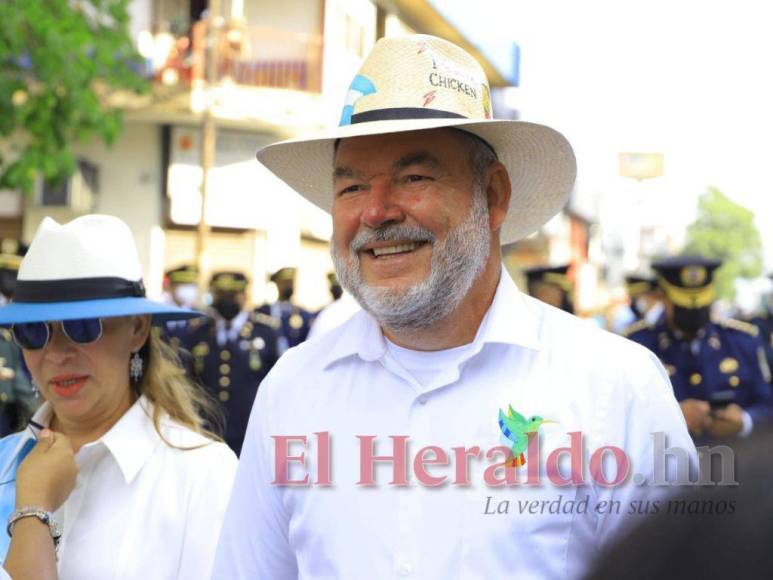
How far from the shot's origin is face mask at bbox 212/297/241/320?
12.2m

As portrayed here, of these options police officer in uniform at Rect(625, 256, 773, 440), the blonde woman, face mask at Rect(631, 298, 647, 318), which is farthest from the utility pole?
the blonde woman

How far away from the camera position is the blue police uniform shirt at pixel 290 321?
12.8 m

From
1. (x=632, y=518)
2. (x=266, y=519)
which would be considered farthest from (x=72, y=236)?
(x=632, y=518)

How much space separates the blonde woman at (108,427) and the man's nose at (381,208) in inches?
41.1

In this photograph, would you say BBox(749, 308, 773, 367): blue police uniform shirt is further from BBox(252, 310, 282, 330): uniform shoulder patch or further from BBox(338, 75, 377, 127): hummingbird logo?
BBox(338, 75, 377, 127): hummingbird logo

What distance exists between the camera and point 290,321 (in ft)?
44.4

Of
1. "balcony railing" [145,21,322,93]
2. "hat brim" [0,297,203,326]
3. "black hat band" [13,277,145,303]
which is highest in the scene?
"balcony railing" [145,21,322,93]

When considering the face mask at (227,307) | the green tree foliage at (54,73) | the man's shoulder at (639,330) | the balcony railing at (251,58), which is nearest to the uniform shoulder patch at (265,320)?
the face mask at (227,307)

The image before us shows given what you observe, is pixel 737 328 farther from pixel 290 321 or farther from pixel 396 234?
pixel 290 321

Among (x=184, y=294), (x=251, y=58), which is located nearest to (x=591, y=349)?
(x=184, y=294)

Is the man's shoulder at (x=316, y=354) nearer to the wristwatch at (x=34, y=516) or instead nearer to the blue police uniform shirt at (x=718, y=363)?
the wristwatch at (x=34, y=516)

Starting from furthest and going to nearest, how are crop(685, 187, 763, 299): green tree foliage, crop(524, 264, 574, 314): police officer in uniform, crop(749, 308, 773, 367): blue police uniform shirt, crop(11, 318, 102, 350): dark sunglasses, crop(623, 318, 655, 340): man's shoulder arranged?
1. crop(685, 187, 763, 299): green tree foliage
2. crop(524, 264, 574, 314): police officer in uniform
3. crop(749, 308, 773, 367): blue police uniform shirt
4. crop(623, 318, 655, 340): man's shoulder
5. crop(11, 318, 102, 350): dark sunglasses

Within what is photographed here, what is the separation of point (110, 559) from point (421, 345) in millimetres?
1125

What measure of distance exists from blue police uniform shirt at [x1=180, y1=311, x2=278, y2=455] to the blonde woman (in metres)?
7.71
